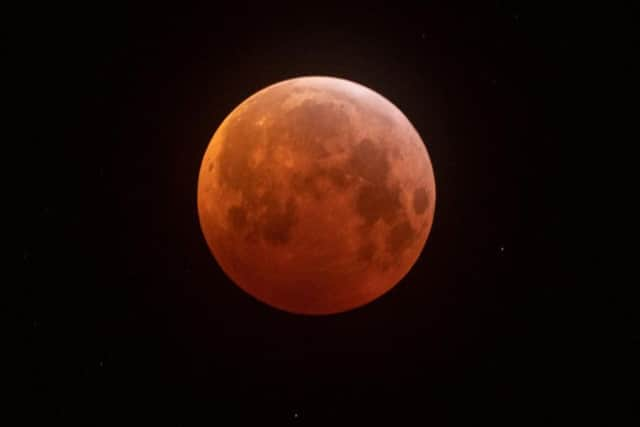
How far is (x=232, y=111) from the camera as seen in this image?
5.91 meters

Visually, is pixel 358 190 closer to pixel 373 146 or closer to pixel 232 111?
pixel 373 146

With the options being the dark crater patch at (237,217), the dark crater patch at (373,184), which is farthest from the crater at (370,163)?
the dark crater patch at (237,217)

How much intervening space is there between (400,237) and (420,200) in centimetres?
38

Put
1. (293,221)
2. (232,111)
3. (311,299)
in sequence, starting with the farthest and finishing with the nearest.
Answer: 1. (232,111)
2. (311,299)
3. (293,221)

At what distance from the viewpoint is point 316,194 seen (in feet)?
16.4

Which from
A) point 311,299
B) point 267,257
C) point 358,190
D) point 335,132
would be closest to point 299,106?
point 335,132

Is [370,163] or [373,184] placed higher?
[370,163]

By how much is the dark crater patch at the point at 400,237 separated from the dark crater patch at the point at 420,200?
0.17 metres

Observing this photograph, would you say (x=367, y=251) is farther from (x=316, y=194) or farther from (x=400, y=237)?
(x=316, y=194)

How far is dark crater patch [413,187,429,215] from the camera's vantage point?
17.9 ft

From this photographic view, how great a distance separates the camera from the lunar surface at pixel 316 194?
198 inches

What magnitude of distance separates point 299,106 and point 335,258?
4.13ft

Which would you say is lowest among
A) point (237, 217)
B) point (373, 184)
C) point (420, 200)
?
point (237, 217)

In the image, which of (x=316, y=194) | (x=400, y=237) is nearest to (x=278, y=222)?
(x=316, y=194)
